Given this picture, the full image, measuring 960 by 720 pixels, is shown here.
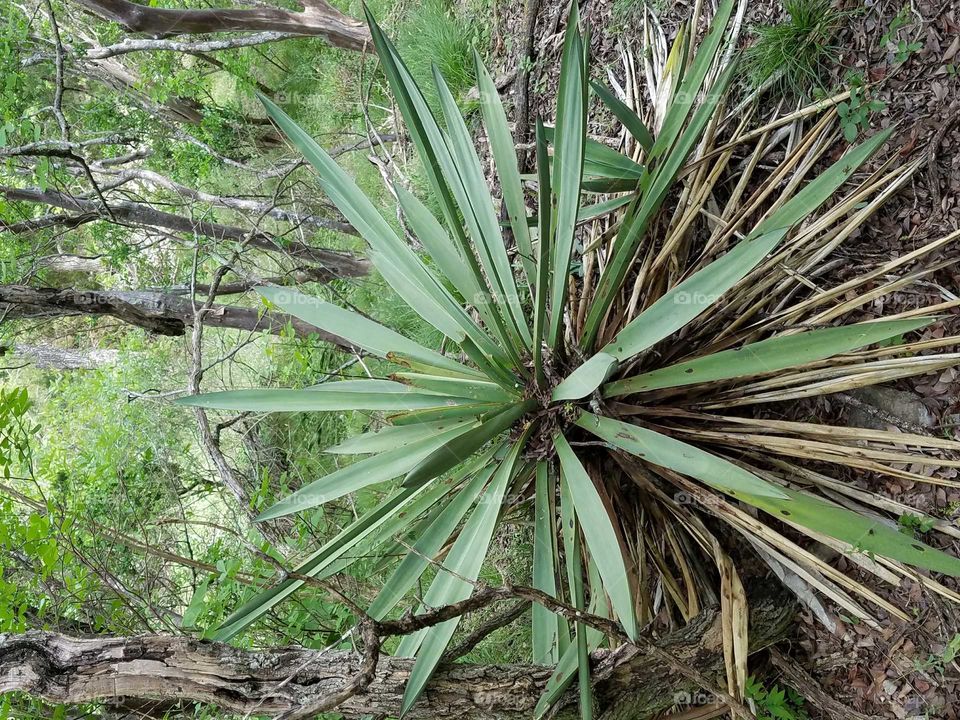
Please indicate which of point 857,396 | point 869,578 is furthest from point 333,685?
point 857,396

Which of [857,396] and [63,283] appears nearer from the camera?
[857,396]

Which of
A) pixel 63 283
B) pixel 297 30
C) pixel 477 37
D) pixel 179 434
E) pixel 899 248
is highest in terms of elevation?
pixel 63 283

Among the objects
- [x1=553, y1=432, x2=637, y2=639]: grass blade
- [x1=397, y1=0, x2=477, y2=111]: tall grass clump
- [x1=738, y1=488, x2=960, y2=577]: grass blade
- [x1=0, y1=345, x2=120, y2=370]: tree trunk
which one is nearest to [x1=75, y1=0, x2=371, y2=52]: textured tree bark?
[x1=397, y1=0, x2=477, y2=111]: tall grass clump

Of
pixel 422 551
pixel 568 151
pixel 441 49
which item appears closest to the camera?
pixel 568 151

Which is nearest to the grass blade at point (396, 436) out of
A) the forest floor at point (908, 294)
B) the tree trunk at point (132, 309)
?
the forest floor at point (908, 294)

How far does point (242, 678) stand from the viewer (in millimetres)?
1097

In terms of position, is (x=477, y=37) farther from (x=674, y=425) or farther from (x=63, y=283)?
(x=63, y=283)

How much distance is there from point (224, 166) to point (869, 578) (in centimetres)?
441

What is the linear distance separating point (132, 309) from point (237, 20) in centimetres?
136

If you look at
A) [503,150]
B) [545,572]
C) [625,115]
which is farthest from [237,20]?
[545,572]

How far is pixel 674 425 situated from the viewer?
1.42 m

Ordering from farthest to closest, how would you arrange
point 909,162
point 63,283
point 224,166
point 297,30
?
point 63,283 < point 224,166 < point 297,30 < point 909,162

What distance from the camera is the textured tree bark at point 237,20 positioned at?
244 centimetres

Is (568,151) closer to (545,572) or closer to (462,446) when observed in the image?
(462,446)
